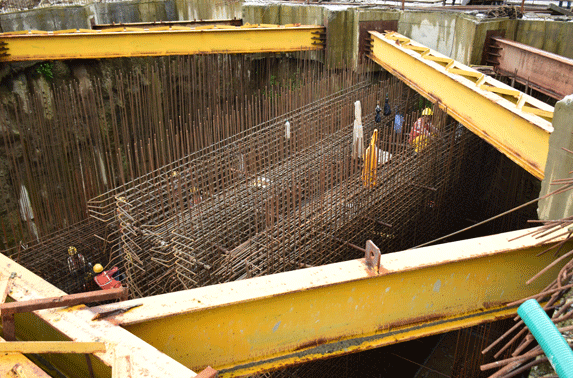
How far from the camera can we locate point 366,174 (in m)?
6.03

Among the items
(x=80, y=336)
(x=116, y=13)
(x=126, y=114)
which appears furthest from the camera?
(x=116, y=13)

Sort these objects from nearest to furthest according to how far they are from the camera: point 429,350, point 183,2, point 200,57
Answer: point 429,350
point 200,57
point 183,2

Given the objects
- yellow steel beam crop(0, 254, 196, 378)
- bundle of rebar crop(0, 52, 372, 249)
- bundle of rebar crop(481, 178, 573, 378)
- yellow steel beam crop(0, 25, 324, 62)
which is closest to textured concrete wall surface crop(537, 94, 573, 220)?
bundle of rebar crop(481, 178, 573, 378)

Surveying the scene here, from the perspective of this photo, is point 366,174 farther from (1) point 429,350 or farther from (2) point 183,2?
(2) point 183,2

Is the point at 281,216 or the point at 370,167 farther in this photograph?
the point at 281,216

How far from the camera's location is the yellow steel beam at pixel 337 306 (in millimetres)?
2785

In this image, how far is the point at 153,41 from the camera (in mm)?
9047

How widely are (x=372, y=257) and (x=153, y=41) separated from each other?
7.71 m

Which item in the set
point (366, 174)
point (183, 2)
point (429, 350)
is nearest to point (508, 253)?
point (366, 174)

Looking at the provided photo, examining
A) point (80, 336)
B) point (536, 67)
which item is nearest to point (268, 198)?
point (80, 336)

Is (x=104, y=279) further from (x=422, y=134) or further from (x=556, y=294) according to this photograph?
(x=556, y=294)

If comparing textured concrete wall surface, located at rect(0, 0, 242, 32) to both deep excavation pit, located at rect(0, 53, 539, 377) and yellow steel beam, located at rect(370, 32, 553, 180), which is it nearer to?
deep excavation pit, located at rect(0, 53, 539, 377)

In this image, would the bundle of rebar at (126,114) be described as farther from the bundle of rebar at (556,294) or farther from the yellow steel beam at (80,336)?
the bundle of rebar at (556,294)

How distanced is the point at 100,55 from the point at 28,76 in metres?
1.67
